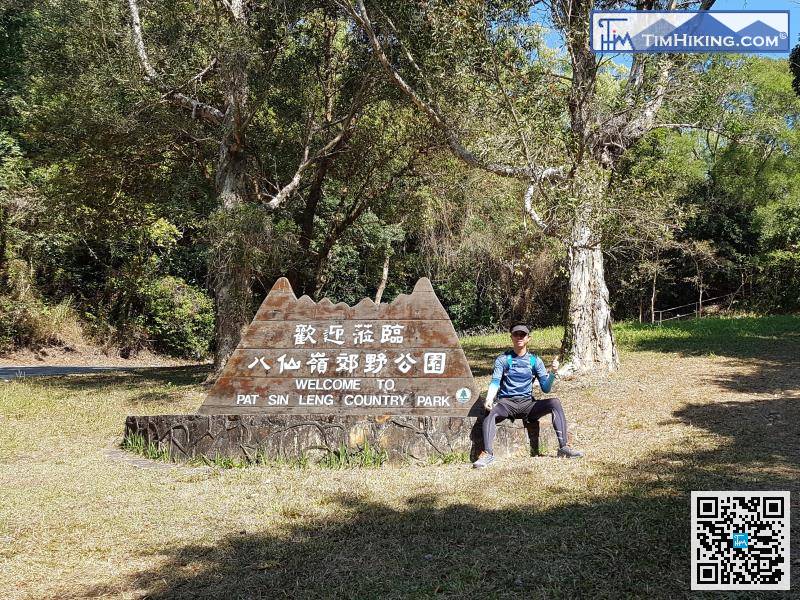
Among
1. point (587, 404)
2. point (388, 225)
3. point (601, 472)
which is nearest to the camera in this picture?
point (601, 472)

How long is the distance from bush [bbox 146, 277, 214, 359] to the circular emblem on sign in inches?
705

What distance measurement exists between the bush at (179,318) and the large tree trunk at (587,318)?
15279 millimetres

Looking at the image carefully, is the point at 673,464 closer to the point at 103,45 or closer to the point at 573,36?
the point at 573,36

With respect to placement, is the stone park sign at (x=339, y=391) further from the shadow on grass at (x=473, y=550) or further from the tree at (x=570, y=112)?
the tree at (x=570, y=112)

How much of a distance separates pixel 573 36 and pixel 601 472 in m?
6.31

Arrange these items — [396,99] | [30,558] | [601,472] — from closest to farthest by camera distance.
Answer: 1. [30,558]
2. [601,472]
3. [396,99]

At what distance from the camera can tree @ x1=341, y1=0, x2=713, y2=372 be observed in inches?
384

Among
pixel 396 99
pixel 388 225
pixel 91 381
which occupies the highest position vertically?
pixel 396 99

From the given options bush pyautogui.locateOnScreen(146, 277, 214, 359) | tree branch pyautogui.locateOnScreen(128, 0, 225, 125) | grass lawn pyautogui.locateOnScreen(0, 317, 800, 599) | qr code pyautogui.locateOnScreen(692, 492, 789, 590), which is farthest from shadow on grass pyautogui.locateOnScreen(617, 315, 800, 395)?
bush pyautogui.locateOnScreen(146, 277, 214, 359)

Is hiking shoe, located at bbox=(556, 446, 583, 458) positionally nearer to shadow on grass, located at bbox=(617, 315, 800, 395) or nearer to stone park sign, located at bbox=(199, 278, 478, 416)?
stone park sign, located at bbox=(199, 278, 478, 416)

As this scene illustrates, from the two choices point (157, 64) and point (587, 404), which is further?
point (157, 64)

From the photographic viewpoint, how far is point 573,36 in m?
10.1

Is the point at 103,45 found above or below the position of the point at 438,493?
above

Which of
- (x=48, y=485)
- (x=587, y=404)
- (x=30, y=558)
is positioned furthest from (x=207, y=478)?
(x=587, y=404)
